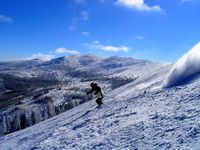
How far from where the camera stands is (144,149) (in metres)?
11.5

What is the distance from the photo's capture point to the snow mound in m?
18.3

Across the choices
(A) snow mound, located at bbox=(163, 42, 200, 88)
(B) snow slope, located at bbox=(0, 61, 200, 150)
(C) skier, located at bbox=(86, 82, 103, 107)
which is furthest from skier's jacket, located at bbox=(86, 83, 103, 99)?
(A) snow mound, located at bbox=(163, 42, 200, 88)

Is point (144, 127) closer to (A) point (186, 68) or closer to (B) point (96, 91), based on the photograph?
(A) point (186, 68)

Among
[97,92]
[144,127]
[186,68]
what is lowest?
[144,127]

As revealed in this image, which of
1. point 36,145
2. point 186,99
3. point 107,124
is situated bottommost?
point 36,145

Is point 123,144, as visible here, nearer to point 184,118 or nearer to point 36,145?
point 184,118

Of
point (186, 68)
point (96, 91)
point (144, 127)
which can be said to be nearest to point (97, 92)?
point (96, 91)

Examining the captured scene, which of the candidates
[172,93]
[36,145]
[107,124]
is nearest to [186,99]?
[172,93]

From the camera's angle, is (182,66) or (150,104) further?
(182,66)

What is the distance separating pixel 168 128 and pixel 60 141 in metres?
6.52

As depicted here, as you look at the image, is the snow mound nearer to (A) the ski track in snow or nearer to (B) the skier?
(A) the ski track in snow

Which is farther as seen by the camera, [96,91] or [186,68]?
[96,91]

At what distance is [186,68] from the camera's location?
742 inches

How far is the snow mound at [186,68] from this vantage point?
18.3m
